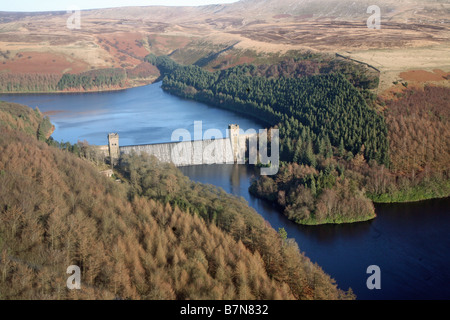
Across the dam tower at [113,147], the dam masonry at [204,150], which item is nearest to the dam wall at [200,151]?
the dam masonry at [204,150]

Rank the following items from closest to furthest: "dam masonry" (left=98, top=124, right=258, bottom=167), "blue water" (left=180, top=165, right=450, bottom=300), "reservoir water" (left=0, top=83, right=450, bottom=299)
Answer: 1. "blue water" (left=180, top=165, right=450, bottom=300)
2. "reservoir water" (left=0, top=83, right=450, bottom=299)
3. "dam masonry" (left=98, top=124, right=258, bottom=167)

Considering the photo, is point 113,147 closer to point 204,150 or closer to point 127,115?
point 204,150

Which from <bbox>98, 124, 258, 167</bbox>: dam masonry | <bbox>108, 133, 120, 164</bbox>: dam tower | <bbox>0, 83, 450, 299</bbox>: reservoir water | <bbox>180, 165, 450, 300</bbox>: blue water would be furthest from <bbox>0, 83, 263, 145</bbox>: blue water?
<bbox>180, 165, 450, 300</bbox>: blue water

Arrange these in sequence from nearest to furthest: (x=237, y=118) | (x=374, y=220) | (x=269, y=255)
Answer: (x=269, y=255) < (x=374, y=220) < (x=237, y=118)

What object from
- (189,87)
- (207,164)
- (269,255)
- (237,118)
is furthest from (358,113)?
(189,87)

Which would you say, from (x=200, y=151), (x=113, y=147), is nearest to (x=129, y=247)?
(x=113, y=147)

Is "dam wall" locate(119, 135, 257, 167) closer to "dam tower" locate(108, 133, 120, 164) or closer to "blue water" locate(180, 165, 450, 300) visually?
"dam tower" locate(108, 133, 120, 164)

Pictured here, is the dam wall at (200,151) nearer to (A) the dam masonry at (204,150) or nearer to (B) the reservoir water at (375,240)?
(A) the dam masonry at (204,150)
